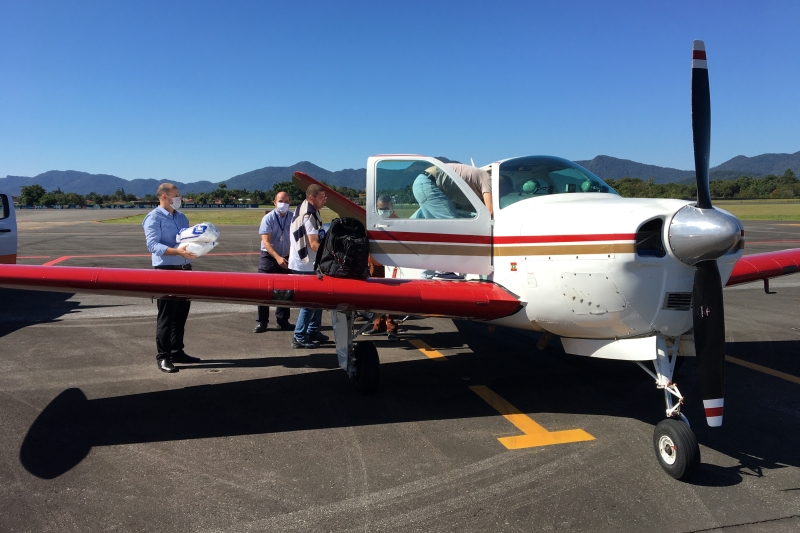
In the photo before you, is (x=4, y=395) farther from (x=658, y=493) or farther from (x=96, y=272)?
(x=658, y=493)

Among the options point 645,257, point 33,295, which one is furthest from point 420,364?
point 33,295

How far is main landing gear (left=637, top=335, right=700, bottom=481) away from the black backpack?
2.47 m

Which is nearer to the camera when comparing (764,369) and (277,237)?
(764,369)

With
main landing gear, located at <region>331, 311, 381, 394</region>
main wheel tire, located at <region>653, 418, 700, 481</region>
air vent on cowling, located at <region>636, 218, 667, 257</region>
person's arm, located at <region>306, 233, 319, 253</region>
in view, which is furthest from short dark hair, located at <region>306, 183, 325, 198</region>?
main wheel tire, located at <region>653, 418, 700, 481</region>

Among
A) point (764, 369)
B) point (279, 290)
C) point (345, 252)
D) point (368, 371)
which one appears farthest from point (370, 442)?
point (764, 369)

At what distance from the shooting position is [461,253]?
5.02 m

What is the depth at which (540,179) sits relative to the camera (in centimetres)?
514

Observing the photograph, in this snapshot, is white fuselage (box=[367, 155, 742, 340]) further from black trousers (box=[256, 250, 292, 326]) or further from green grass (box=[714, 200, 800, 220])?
green grass (box=[714, 200, 800, 220])

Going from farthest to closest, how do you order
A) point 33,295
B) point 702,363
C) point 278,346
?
point 33,295
point 278,346
point 702,363

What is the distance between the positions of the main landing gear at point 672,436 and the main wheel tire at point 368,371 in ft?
8.00

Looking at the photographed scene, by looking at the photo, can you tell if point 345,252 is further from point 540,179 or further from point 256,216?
point 256,216

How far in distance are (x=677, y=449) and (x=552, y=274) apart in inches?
58.3

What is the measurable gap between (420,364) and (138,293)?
3165mm

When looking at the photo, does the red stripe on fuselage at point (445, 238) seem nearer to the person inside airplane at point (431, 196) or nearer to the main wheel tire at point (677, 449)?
the person inside airplane at point (431, 196)
